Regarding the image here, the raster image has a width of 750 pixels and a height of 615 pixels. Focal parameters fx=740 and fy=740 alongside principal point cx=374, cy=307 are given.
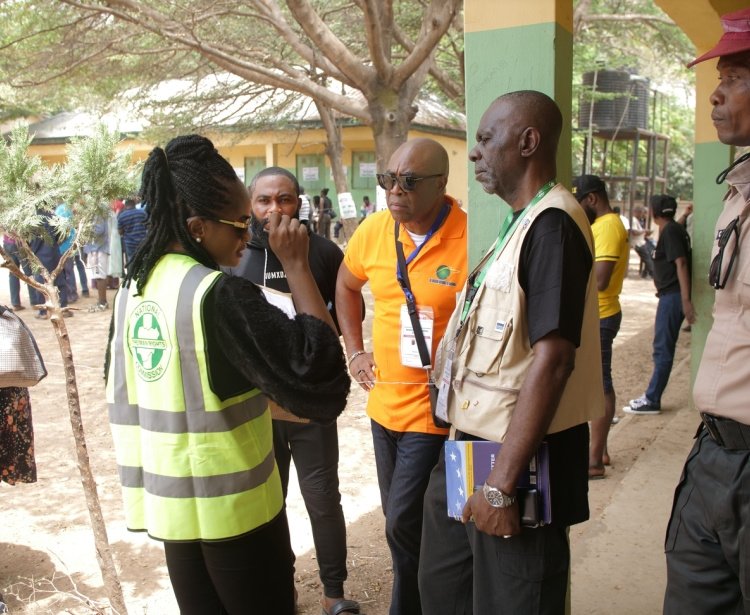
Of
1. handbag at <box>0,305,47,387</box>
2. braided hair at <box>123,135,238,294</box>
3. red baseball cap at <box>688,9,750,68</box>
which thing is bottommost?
handbag at <box>0,305,47,387</box>

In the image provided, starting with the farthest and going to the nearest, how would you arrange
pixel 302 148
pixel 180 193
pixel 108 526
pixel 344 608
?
pixel 302 148
pixel 108 526
pixel 344 608
pixel 180 193

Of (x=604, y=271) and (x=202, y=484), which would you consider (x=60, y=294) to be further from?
(x=202, y=484)

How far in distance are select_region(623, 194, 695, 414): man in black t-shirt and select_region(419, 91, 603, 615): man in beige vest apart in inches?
172

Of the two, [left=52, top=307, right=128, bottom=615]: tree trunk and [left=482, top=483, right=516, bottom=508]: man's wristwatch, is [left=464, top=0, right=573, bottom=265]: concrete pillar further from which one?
[left=52, top=307, right=128, bottom=615]: tree trunk

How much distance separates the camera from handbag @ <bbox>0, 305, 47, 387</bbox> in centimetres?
326

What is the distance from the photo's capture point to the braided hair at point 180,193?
6.46 feet

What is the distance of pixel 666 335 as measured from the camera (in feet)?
21.2

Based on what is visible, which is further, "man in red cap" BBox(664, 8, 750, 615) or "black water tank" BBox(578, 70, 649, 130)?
"black water tank" BBox(578, 70, 649, 130)

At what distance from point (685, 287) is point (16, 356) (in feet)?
16.2

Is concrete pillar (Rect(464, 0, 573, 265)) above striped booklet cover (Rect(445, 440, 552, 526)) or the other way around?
above

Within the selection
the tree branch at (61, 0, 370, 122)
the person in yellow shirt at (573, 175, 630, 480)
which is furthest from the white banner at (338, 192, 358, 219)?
the person in yellow shirt at (573, 175, 630, 480)

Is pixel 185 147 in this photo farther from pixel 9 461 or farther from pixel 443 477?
pixel 9 461

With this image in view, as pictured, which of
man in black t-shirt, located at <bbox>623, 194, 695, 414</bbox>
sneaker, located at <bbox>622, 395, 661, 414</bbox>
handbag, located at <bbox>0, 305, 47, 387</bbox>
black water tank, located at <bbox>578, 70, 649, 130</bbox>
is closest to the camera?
handbag, located at <bbox>0, 305, 47, 387</bbox>

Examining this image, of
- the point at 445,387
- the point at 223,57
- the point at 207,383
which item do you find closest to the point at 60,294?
the point at 223,57
